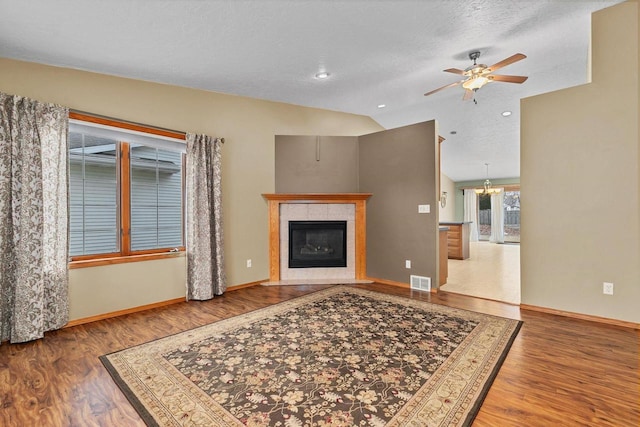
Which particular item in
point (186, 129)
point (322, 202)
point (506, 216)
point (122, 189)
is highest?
point (186, 129)

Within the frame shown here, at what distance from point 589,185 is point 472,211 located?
9.38 m

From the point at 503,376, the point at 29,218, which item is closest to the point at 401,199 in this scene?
the point at 503,376

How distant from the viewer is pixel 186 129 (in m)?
3.91

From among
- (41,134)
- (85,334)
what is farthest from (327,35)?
(85,334)

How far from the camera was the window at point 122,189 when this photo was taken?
318 centimetres

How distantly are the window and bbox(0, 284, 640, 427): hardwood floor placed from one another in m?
0.93

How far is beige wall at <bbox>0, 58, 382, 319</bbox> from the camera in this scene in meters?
3.01

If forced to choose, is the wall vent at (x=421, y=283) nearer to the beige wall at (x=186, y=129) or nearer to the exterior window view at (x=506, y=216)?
the beige wall at (x=186, y=129)

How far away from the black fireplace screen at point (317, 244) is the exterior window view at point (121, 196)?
1738mm

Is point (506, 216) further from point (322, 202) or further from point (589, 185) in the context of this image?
point (322, 202)

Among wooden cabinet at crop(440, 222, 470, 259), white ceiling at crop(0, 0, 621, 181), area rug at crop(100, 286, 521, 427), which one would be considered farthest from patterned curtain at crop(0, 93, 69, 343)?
wooden cabinet at crop(440, 222, 470, 259)

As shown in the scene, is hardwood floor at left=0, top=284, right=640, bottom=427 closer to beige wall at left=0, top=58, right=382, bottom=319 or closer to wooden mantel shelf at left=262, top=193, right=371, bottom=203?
beige wall at left=0, top=58, right=382, bottom=319

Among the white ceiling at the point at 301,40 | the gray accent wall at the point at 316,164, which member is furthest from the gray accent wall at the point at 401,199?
→ the white ceiling at the point at 301,40

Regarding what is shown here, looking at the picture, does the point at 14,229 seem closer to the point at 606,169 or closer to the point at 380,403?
the point at 380,403
